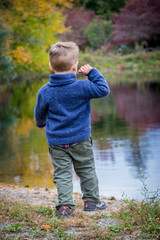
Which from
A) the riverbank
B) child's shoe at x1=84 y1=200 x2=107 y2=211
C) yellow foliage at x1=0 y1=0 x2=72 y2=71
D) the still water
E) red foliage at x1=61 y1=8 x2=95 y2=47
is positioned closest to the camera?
the riverbank

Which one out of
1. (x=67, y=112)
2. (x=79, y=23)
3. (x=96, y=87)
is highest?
(x=79, y=23)

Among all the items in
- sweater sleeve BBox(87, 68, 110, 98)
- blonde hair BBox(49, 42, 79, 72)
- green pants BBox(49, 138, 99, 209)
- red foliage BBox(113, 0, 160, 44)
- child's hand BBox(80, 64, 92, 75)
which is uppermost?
red foliage BBox(113, 0, 160, 44)

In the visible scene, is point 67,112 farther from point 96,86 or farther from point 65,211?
point 65,211

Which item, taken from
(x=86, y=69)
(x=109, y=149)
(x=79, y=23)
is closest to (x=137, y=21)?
(x=79, y=23)

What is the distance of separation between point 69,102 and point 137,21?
106 feet

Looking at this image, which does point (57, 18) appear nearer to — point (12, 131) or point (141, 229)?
point (12, 131)

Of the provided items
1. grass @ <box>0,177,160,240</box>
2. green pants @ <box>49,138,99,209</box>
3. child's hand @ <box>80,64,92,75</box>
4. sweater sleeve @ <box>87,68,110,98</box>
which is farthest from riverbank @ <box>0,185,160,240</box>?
child's hand @ <box>80,64,92,75</box>

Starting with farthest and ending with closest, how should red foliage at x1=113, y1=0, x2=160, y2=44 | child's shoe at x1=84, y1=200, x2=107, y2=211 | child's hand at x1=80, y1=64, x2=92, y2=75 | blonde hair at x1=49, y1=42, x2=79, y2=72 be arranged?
red foliage at x1=113, y1=0, x2=160, y2=44 < child's shoe at x1=84, y1=200, x2=107, y2=211 < child's hand at x1=80, y1=64, x2=92, y2=75 < blonde hair at x1=49, y1=42, x2=79, y2=72

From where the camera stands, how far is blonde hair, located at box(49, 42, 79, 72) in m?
2.57

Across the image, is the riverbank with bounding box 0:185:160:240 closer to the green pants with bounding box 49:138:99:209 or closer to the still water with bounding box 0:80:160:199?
the green pants with bounding box 49:138:99:209

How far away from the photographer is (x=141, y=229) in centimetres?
216

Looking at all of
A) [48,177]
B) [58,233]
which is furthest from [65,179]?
[48,177]

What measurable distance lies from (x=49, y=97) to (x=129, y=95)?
997cm

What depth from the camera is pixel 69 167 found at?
2.69m
